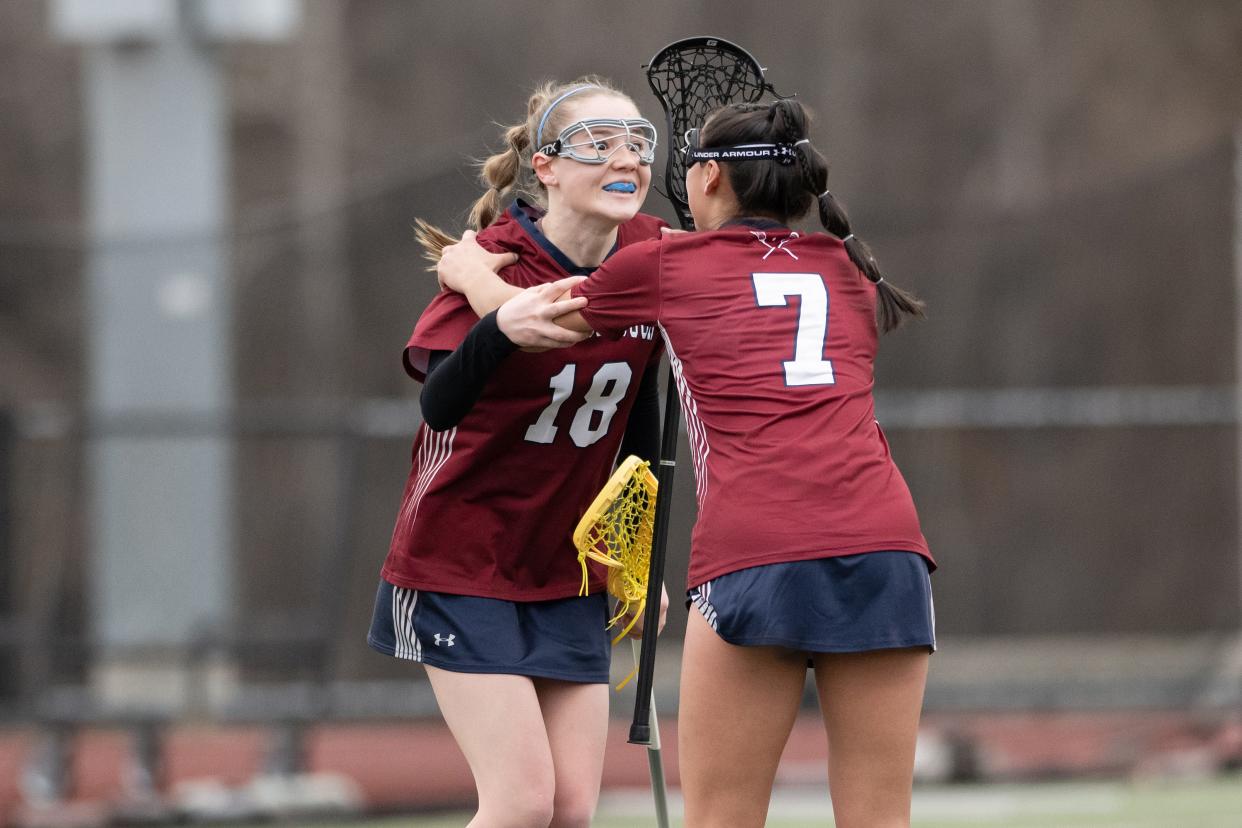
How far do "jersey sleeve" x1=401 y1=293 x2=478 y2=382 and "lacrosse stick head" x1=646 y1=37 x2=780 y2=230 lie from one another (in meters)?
0.61

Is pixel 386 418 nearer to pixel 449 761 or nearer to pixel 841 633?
pixel 449 761

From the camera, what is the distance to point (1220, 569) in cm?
1020

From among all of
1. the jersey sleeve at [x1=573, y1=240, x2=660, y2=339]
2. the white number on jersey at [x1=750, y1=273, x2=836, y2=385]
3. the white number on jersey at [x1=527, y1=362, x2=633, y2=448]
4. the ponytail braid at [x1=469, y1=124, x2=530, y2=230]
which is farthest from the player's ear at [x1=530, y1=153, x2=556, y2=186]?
the white number on jersey at [x1=750, y1=273, x2=836, y2=385]

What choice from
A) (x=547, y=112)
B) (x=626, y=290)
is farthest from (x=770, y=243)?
(x=547, y=112)

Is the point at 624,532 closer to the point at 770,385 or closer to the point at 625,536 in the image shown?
the point at 625,536

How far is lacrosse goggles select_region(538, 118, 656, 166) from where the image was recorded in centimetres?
431

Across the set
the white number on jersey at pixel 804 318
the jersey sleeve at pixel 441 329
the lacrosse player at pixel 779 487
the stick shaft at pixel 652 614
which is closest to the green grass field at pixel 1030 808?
the stick shaft at pixel 652 614

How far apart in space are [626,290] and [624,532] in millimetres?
650

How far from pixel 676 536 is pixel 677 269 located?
5.91m

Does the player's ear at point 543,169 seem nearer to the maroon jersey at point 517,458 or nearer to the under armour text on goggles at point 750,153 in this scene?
the maroon jersey at point 517,458

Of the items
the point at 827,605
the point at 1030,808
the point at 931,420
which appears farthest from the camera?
the point at 931,420

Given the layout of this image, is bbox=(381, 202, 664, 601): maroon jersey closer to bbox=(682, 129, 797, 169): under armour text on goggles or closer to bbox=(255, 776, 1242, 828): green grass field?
bbox=(682, 129, 797, 169): under armour text on goggles

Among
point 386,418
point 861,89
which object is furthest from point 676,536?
point 861,89

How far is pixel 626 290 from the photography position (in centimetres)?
384
